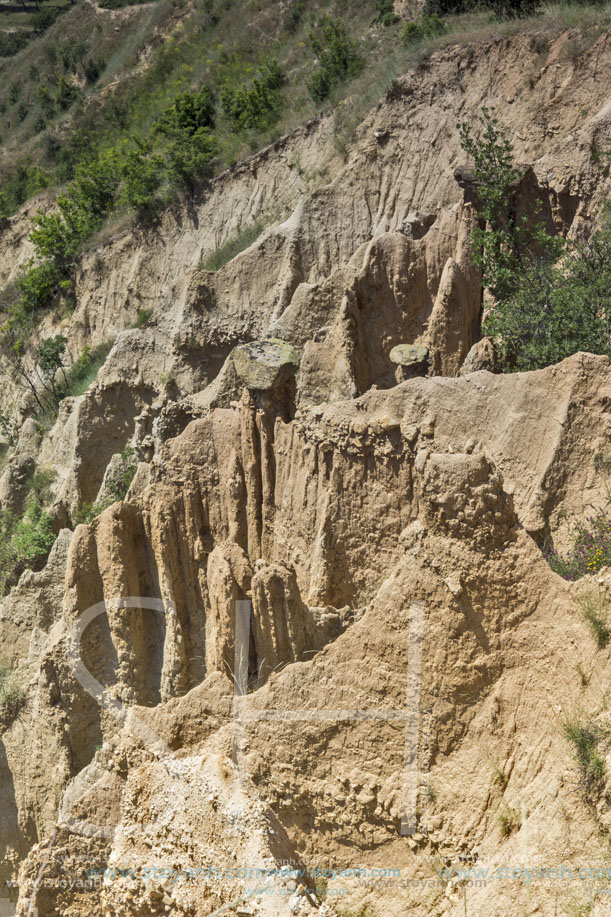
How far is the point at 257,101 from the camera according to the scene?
26.2 metres

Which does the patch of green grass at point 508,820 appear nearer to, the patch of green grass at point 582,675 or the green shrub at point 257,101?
the patch of green grass at point 582,675

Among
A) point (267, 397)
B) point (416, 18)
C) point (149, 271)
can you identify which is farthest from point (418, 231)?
point (416, 18)

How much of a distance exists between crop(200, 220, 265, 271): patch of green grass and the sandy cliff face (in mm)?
631

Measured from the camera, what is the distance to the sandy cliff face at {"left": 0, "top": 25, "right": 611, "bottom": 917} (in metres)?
6.98

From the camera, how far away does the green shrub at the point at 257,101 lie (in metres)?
25.5

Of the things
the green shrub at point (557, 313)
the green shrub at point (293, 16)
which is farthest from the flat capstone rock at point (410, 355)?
the green shrub at point (293, 16)

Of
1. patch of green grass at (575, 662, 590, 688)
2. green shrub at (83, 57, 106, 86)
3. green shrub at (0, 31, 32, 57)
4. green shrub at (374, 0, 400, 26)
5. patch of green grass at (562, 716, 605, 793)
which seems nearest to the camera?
patch of green grass at (562, 716, 605, 793)

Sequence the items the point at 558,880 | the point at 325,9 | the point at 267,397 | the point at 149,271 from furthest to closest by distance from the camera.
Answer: the point at 325,9 < the point at 149,271 < the point at 267,397 < the point at 558,880

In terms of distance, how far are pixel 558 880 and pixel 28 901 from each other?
211 inches

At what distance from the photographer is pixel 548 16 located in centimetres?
1889

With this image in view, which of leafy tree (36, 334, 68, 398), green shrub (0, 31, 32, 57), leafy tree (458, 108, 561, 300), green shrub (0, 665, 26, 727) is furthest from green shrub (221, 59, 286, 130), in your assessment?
green shrub (0, 31, 32, 57)

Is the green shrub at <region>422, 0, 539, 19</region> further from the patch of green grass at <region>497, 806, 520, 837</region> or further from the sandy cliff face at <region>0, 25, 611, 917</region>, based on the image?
the patch of green grass at <region>497, 806, 520, 837</region>

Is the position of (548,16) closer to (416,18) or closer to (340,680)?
(416,18)

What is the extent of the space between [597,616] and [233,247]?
1586 centimetres
